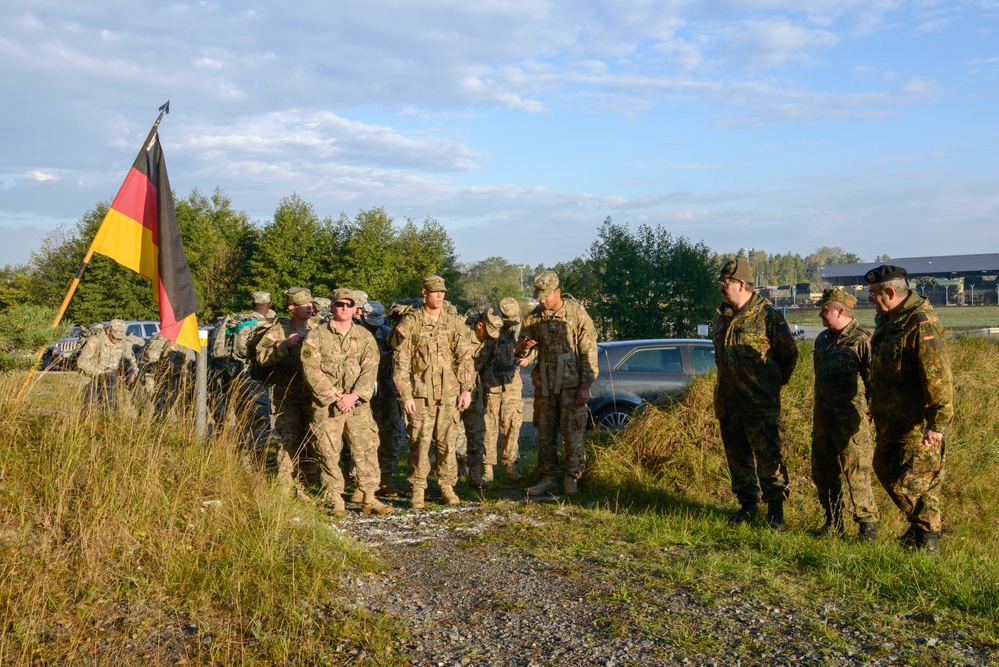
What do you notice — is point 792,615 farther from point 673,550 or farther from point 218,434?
point 218,434

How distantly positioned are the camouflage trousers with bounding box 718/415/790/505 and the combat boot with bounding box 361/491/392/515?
2.81 meters

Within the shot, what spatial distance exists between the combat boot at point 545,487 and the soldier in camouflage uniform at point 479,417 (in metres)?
0.75

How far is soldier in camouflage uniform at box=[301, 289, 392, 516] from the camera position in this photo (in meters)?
6.59

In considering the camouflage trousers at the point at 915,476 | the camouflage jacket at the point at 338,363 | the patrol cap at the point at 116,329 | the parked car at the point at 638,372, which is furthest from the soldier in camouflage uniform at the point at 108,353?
the camouflage trousers at the point at 915,476

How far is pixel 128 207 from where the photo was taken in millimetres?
6375

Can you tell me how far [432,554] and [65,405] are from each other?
114 inches

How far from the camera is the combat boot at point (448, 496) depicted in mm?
6941

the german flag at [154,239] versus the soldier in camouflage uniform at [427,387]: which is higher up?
the german flag at [154,239]

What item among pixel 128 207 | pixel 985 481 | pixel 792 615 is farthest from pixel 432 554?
pixel 985 481

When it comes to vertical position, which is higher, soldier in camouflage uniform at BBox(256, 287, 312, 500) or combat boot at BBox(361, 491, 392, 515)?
soldier in camouflage uniform at BBox(256, 287, 312, 500)

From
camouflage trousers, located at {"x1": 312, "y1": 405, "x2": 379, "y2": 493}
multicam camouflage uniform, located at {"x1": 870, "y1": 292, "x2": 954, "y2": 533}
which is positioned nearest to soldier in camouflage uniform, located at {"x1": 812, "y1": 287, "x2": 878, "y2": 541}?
multicam camouflage uniform, located at {"x1": 870, "y1": 292, "x2": 954, "y2": 533}

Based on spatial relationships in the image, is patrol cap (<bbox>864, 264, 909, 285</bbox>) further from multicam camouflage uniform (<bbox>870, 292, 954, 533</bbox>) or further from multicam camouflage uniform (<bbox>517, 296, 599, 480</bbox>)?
multicam camouflage uniform (<bbox>517, 296, 599, 480</bbox>)

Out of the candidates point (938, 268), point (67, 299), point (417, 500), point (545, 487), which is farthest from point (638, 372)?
point (938, 268)

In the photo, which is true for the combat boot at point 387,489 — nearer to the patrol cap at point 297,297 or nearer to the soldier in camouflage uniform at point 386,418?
the soldier in camouflage uniform at point 386,418
